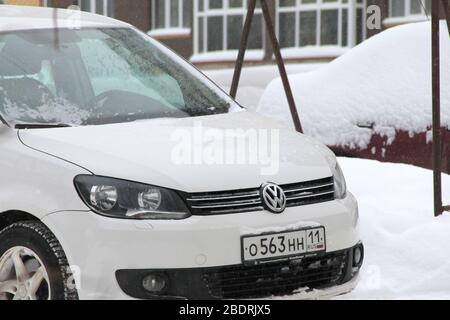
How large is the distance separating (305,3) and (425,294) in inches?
667

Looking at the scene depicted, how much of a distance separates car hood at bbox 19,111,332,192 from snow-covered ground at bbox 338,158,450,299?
91 centimetres

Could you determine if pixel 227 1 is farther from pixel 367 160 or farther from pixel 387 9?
pixel 367 160

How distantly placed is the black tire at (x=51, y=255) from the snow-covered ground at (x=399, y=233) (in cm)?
160

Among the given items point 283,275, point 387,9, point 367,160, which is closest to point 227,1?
point 387,9

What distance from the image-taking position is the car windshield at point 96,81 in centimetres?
535

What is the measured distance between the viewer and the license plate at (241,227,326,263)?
15.5ft

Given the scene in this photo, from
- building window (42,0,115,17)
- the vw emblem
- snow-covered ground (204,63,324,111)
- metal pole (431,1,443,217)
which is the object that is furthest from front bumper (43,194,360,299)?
building window (42,0,115,17)

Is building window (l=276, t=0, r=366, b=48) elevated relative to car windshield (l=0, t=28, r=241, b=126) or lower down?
lower down

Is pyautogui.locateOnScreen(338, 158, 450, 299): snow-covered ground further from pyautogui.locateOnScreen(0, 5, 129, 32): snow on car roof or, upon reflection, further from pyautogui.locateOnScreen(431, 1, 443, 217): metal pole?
pyautogui.locateOnScreen(0, 5, 129, 32): snow on car roof

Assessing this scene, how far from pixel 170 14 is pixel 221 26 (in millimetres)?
1496

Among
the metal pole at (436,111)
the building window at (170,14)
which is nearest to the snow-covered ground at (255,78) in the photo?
the building window at (170,14)

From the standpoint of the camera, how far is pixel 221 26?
23.5 m

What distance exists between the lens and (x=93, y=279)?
459 centimetres

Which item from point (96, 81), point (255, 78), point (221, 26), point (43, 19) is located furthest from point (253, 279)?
point (221, 26)
